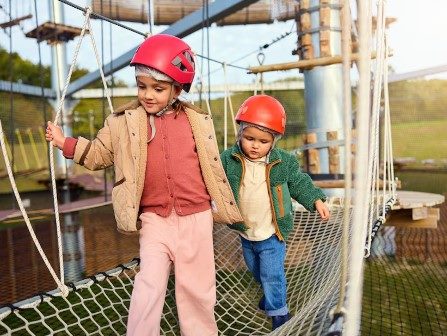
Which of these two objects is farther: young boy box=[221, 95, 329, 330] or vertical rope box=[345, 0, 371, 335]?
young boy box=[221, 95, 329, 330]

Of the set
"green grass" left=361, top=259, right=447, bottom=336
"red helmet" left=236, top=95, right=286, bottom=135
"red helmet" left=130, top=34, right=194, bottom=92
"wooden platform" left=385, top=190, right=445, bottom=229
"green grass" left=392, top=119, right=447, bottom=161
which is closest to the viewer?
"red helmet" left=130, top=34, right=194, bottom=92

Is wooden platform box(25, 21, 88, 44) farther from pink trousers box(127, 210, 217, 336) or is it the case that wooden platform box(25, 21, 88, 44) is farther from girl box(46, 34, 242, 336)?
pink trousers box(127, 210, 217, 336)

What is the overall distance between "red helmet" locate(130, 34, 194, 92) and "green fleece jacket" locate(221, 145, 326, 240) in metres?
0.34

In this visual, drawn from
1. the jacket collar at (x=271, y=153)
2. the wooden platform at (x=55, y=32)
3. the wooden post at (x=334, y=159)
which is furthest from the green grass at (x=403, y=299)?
the wooden platform at (x=55, y=32)

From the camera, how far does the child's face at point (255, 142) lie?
1.38 metres

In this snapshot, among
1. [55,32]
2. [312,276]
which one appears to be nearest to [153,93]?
[312,276]

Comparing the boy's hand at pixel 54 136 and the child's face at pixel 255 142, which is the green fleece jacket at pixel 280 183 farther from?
the boy's hand at pixel 54 136

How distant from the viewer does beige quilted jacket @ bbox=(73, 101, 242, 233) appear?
1121 millimetres

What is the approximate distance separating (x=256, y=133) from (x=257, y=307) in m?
0.66

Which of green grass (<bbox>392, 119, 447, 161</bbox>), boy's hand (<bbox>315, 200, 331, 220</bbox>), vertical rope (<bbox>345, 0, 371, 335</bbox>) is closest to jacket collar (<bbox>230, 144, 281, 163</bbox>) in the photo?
boy's hand (<bbox>315, 200, 331, 220</bbox>)

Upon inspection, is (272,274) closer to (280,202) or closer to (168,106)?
(280,202)

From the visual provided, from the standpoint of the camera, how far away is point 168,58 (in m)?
1.12

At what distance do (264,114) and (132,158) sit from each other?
1.38ft

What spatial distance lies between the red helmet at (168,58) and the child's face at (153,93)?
34 millimetres
